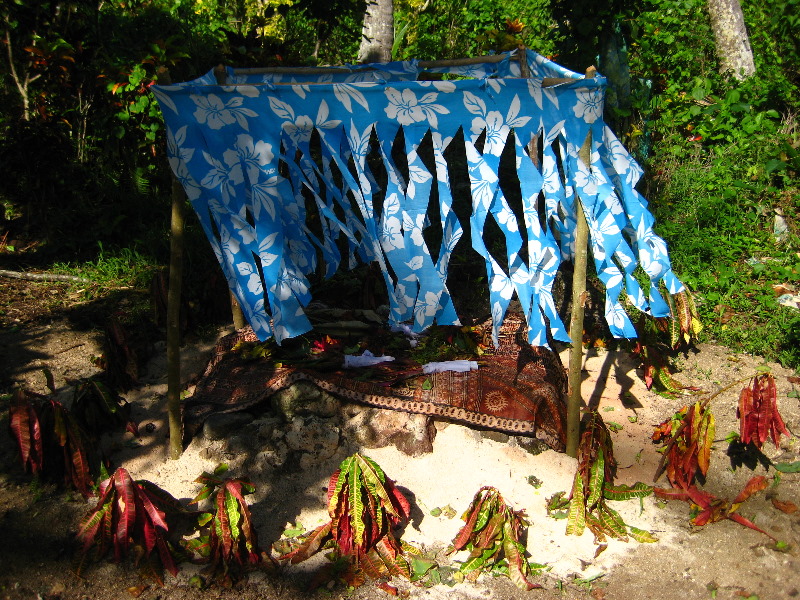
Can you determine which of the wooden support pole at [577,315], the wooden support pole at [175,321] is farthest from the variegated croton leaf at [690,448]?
the wooden support pole at [175,321]

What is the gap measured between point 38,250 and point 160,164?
1300 mm

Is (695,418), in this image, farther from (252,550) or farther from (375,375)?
(252,550)

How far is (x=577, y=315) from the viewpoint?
3582 mm

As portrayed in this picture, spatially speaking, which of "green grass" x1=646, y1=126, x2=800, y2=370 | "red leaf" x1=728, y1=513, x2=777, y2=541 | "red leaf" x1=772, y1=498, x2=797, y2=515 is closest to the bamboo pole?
"red leaf" x1=728, y1=513, x2=777, y2=541

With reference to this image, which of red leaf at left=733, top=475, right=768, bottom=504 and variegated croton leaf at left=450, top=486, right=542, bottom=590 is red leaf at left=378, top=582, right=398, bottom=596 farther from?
red leaf at left=733, top=475, right=768, bottom=504

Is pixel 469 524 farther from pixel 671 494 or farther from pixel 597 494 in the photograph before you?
pixel 671 494

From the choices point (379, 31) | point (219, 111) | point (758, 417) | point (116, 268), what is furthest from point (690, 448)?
point (379, 31)

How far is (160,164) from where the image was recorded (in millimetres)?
6434

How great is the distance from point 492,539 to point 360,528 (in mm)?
593

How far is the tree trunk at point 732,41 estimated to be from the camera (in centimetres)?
755

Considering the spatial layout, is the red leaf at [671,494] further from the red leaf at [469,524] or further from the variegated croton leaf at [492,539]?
the red leaf at [469,524]

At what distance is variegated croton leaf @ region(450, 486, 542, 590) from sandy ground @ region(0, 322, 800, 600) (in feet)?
0.25

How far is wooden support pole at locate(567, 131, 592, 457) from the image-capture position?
11.2 ft

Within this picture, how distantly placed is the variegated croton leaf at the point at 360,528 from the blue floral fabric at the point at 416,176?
32.7 inches
